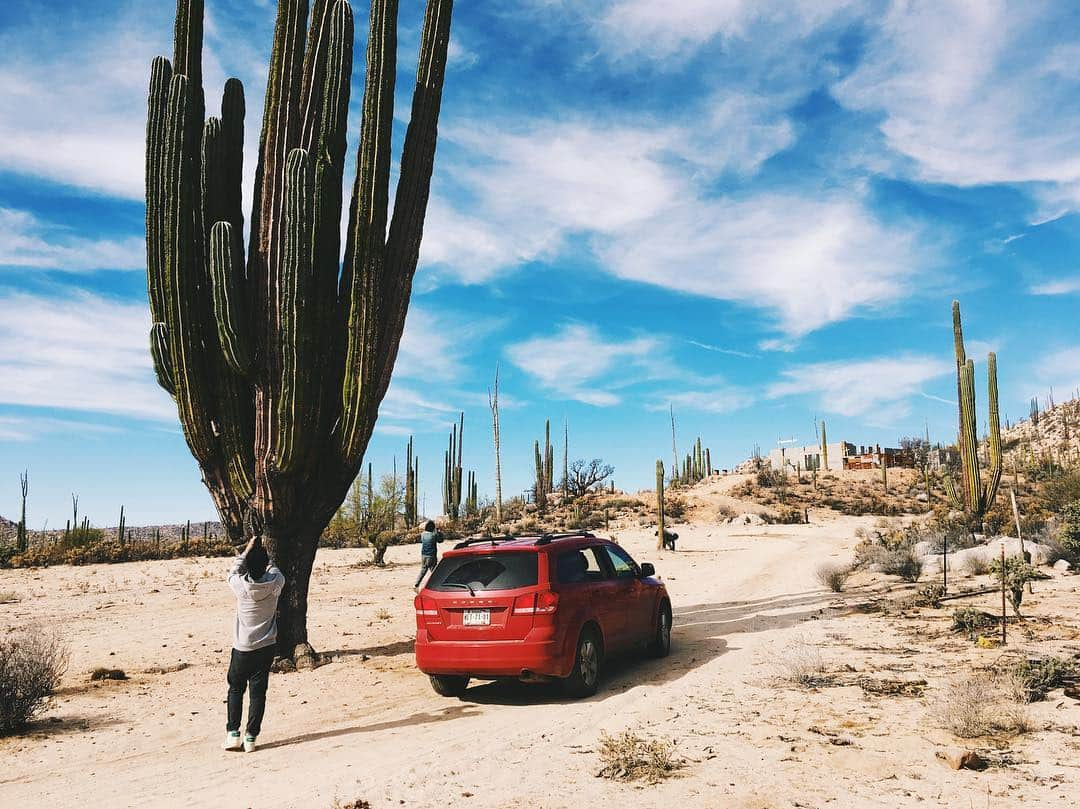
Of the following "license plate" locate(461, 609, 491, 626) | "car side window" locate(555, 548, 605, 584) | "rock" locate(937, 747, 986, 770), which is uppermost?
"car side window" locate(555, 548, 605, 584)

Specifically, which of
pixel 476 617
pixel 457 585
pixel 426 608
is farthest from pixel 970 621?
pixel 426 608

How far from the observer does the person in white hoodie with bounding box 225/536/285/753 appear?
676 cm

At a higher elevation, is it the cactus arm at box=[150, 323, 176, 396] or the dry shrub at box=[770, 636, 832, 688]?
the cactus arm at box=[150, 323, 176, 396]

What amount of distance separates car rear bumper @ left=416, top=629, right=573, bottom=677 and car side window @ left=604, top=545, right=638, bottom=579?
1.81 metres

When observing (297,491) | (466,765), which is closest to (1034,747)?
(466,765)

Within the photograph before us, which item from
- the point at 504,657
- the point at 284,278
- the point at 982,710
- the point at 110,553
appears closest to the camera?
the point at 982,710

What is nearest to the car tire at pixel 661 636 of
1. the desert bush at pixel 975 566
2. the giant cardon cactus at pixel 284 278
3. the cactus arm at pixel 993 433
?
the giant cardon cactus at pixel 284 278

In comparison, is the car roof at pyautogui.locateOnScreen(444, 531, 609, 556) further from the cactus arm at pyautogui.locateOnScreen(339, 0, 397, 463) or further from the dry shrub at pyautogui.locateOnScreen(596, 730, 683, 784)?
the cactus arm at pyautogui.locateOnScreen(339, 0, 397, 463)

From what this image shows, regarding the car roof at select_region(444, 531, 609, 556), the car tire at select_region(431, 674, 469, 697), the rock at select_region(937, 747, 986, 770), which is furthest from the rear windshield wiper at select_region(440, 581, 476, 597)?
the rock at select_region(937, 747, 986, 770)

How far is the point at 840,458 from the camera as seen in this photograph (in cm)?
7525

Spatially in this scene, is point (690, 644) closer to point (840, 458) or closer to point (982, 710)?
point (982, 710)

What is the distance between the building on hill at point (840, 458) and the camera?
2739 inches

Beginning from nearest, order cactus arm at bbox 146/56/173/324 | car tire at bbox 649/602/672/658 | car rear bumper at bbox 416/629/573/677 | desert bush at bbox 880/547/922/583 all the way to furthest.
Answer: car rear bumper at bbox 416/629/573/677
car tire at bbox 649/602/672/658
cactus arm at bbox 146/56/173/324
desert bush at bbox 880/547/922/583

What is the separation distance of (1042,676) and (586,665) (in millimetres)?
4208
